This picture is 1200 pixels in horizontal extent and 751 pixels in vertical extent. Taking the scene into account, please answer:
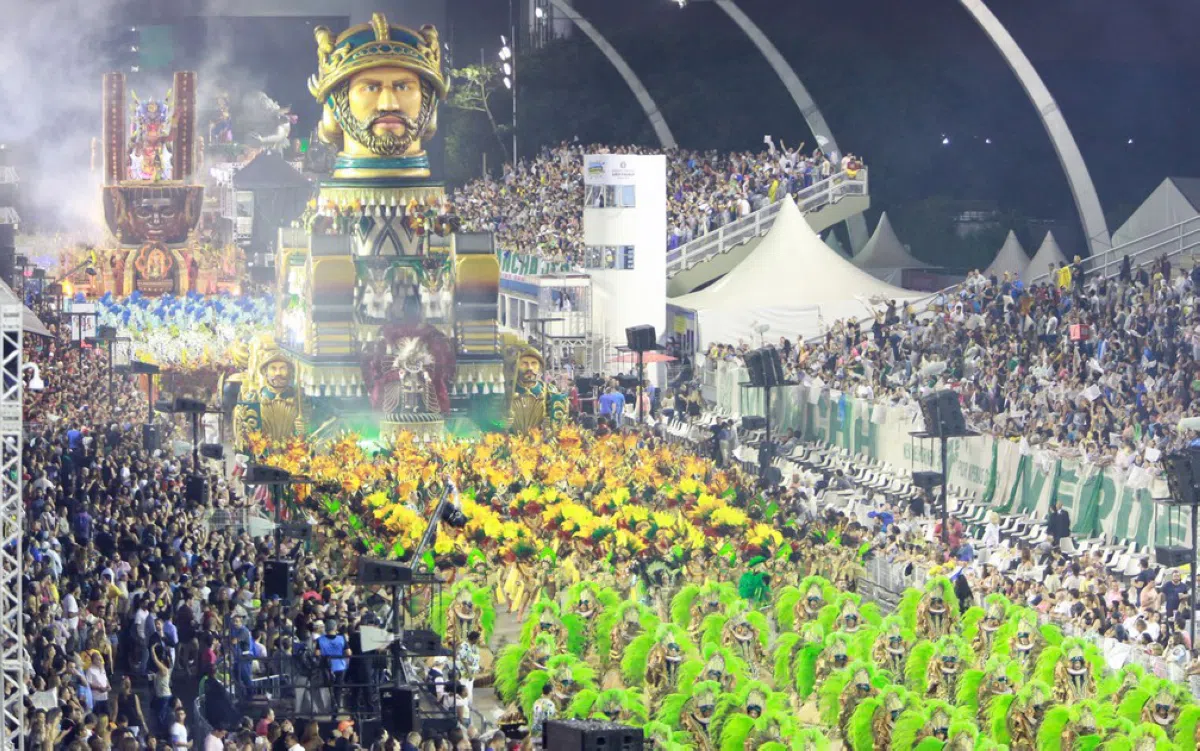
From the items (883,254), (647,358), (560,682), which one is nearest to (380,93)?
(647,358)

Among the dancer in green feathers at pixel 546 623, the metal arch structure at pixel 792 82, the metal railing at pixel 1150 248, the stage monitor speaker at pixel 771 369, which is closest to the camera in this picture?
the dancer in green feathers at pixel 546 623

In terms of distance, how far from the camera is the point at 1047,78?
60906 mm

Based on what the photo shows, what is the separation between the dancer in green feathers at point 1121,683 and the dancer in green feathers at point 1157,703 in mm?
263

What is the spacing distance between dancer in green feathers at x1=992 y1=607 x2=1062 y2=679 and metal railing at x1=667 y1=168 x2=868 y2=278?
30.1 m

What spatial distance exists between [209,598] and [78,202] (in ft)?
175

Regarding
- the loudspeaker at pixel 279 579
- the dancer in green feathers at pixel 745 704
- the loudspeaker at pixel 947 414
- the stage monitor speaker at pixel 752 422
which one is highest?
the loudspeaker at pixel 947 414

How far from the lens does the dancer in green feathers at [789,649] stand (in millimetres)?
21281

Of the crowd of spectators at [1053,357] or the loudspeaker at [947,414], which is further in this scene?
the crowd of spectators at [1053,357]

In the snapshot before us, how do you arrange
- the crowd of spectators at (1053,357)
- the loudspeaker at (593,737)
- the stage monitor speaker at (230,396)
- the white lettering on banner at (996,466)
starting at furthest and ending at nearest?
the stage monitor speaker at (230,396) < the crowd of spectators at (1053,357) < the white lettering on banner at (996,466) < the loudspeaker at (593,737)

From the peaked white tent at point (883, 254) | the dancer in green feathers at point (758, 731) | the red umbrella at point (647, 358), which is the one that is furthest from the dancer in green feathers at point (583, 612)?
the peaked white tent at point (883, 254)

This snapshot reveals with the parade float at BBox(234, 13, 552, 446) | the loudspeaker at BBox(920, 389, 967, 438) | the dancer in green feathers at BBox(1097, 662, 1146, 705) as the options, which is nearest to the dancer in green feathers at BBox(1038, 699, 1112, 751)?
the dancer in green feathers at BBox(1097, 662, 1146, 705)

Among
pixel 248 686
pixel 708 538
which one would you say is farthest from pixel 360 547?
pixel 248 686

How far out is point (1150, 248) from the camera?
37344 millimetres

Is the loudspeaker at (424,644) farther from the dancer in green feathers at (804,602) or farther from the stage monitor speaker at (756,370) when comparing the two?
the stage monitor speaker at (756,370)
